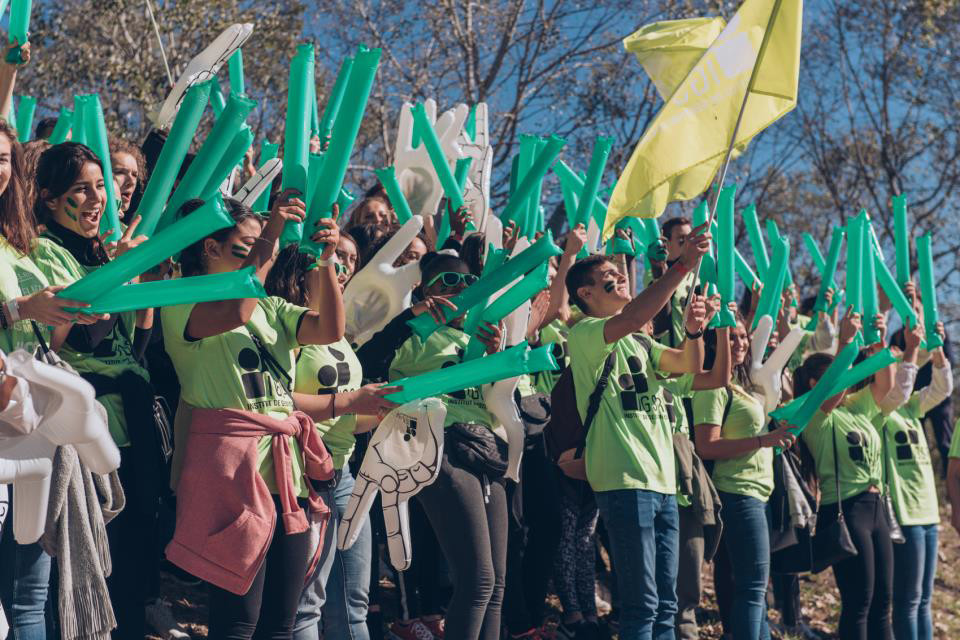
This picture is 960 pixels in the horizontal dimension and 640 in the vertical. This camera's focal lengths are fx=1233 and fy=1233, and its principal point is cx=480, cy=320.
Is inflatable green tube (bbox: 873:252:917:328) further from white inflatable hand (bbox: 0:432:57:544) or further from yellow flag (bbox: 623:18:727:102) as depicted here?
white inflatable hand (bbox: 0:432:57:544)

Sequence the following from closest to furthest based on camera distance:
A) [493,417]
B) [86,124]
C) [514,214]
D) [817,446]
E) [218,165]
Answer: [218,165] < [86,124] < [493,417] < [514,214] < [817,446]

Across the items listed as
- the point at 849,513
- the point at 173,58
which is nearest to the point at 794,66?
the point at 849,513

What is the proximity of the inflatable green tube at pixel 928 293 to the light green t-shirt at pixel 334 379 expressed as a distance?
3.57 meters

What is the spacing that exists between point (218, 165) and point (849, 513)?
12.0ft

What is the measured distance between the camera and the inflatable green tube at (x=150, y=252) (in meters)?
2.83

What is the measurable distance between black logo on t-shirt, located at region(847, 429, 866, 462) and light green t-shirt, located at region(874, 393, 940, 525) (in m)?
0.32

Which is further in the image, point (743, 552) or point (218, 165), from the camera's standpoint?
point (743, 552)

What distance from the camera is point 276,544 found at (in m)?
3.48

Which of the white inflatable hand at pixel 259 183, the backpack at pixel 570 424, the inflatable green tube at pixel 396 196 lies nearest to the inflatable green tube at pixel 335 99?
the inflatable green tube at pixel 396 196

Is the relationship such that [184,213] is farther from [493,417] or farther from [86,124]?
[493,417]

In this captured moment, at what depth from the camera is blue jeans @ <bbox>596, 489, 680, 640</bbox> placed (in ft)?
15.0

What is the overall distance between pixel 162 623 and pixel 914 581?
12.0 feet

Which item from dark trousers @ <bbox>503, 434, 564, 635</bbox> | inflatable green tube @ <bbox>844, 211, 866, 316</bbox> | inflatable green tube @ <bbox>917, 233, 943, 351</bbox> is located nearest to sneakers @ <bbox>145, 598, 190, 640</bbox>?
dark trousers @ <bbox>503, 434, 564, 635</bbox>

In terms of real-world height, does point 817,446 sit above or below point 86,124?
below
